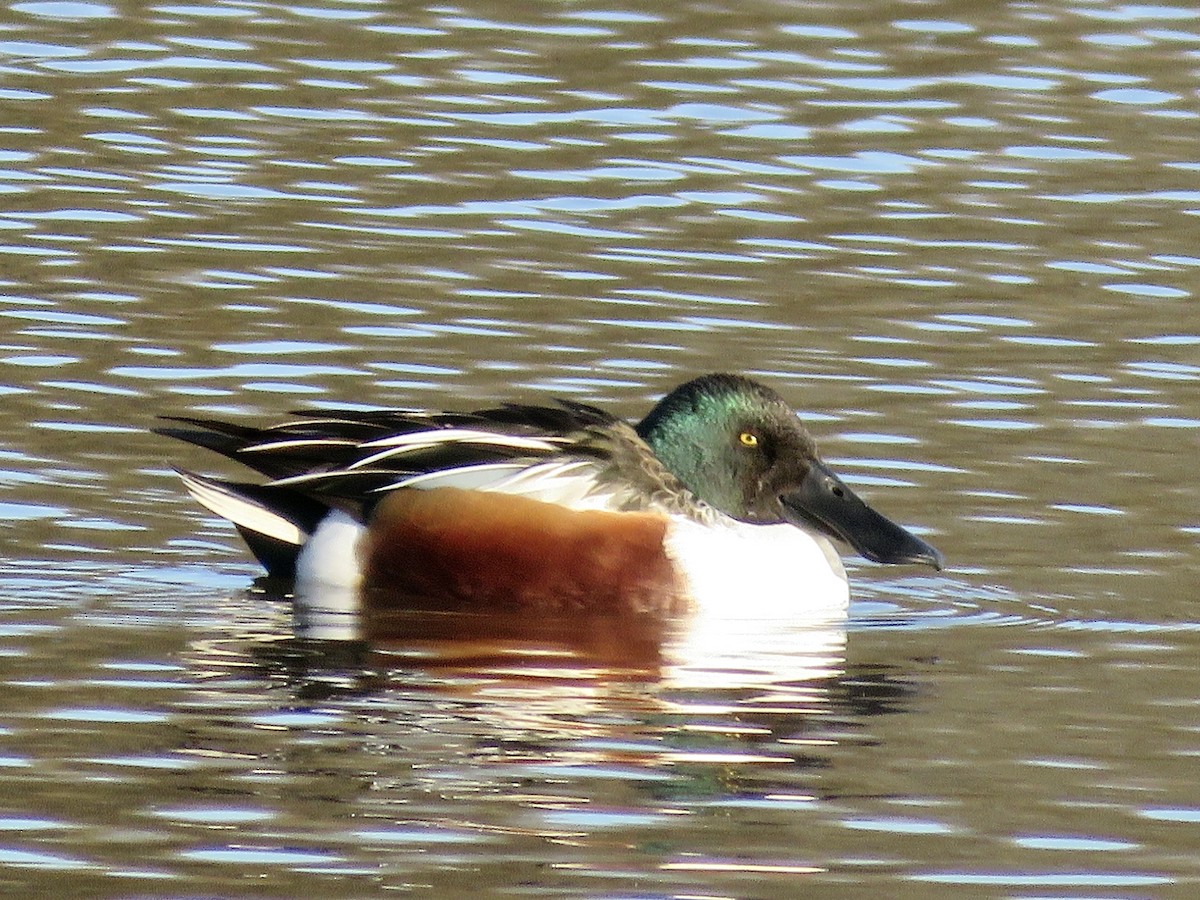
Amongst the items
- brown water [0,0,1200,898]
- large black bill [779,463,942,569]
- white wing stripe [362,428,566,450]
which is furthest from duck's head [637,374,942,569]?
white wing stripe [362,428,566,450]

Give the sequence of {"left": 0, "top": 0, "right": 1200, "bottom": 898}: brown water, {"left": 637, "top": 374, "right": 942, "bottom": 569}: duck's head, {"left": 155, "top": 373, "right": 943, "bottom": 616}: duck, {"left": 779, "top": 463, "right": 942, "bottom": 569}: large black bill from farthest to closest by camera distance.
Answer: {"left": 637, "top": 374, "right": 942, "bottom": 569}: duck's head → {"left": 779, "top": 463, "right": 942, "bottom": 569}: large black bill → {"left": 155, "top": 373, "right": 943, "bottom": 616}: duck → {"left": 0, "top": 0, "right": 1200, "bottom": 898}: brown water

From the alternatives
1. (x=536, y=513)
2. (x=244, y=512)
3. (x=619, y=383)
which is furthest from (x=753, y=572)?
(x=619, y=383)

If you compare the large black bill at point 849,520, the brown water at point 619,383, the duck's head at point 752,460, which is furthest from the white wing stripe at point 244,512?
the large black bill at point 849,520

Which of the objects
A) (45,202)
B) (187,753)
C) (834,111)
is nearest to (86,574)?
(187,753)

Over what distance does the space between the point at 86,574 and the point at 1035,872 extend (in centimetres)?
344

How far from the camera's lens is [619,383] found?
1056 centimetres

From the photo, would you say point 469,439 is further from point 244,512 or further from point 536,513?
point 244,512

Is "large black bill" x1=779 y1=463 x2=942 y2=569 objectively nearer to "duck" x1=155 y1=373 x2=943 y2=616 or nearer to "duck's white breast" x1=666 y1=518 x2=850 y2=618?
"duck" x1=155 y1=373 x2=943 y2=616

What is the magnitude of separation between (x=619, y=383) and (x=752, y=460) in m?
1.73

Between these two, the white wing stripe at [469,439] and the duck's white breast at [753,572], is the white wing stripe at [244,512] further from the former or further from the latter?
the duck's white breast at [753,572]

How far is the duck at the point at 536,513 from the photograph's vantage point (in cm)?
841

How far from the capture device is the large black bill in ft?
28.4

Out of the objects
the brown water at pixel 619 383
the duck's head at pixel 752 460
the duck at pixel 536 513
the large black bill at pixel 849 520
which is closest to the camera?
the brown water at pixel 619 383

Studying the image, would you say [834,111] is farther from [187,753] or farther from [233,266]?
[187,753]
